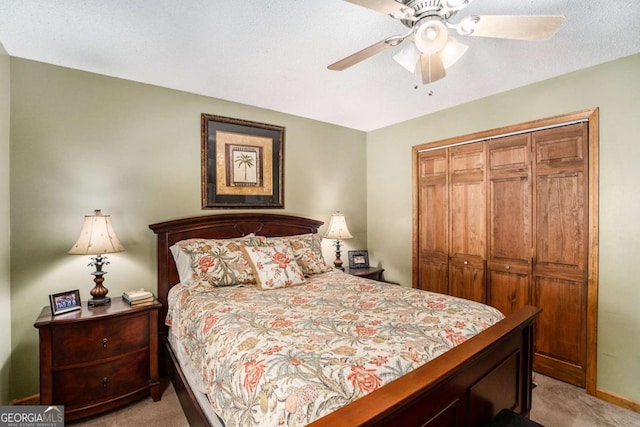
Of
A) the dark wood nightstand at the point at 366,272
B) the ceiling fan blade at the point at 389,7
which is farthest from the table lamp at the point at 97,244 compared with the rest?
the dark wood nightstand at the point at 366,272

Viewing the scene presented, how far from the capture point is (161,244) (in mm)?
2631

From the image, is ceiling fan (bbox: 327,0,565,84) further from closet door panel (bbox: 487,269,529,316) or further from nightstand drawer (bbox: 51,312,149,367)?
nightstand drawer (bbox: 51,312,149,367)

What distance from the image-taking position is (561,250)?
8.40 feet

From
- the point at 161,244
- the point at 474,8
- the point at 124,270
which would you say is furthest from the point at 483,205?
the point at 124,270

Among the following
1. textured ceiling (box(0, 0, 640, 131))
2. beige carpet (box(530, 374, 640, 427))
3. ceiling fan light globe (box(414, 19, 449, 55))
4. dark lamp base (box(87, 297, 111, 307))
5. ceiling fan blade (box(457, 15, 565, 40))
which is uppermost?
textured ceiling (box(0, 0, 640, 131))

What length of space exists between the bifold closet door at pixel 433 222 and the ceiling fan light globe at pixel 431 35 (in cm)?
209

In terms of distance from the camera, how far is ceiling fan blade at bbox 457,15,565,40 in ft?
4.49

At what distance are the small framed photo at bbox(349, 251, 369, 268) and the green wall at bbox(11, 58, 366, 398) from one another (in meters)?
1.66

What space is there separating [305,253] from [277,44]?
1762 mm

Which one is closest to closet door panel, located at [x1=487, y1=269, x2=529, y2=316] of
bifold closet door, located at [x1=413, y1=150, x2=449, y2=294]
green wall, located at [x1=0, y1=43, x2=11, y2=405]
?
bifold closet door, located at [x1=413, y1=150, x2=449, y2=294]

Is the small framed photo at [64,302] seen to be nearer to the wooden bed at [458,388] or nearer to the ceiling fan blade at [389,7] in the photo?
the wooden bed at [458,388]

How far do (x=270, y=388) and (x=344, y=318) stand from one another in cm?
70

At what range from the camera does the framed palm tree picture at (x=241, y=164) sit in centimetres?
296

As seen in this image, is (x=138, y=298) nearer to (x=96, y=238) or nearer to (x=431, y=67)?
(x=96, y=238)
